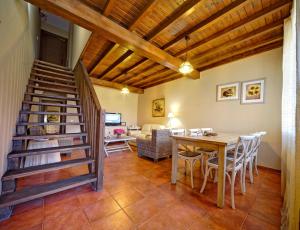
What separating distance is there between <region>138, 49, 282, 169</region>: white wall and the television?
2.54 m

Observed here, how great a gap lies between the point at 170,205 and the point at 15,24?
10.0 feet

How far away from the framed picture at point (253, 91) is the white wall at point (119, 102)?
16.3ft

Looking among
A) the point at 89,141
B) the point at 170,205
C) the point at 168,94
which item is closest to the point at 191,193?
the point at 170,205

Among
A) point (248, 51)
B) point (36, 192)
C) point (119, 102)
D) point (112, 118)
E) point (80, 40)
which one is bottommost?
point (36, 192)

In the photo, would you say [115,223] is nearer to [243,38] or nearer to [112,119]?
[243,38]

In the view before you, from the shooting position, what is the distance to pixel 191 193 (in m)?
2.01

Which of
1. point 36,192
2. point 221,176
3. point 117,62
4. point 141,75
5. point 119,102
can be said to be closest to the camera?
point 36,192

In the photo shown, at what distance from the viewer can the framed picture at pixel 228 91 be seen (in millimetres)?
3604

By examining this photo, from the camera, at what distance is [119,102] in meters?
6.69

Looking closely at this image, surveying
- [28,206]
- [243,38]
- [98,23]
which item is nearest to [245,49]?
[243,38]

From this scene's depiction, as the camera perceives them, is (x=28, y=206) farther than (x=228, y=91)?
No

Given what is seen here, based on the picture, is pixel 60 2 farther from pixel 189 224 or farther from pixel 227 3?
pixel 189 224

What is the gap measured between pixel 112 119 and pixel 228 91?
4905 millimetres

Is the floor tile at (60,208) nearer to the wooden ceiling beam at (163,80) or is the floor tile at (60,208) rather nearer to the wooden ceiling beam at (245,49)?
the wooden ceiling beam at (245,49)
